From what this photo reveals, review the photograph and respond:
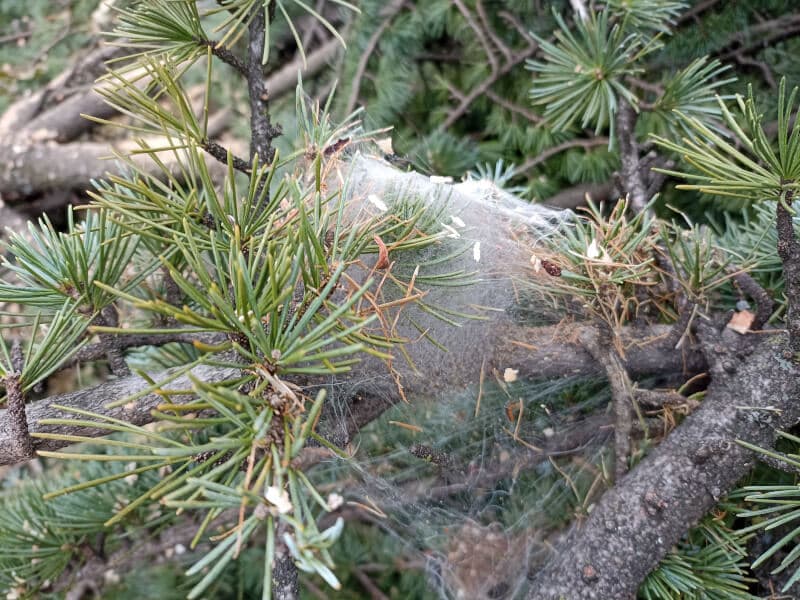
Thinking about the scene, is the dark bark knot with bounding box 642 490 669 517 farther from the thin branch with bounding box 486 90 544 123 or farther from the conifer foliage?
the thin branch with bounding box 486 90 544 123

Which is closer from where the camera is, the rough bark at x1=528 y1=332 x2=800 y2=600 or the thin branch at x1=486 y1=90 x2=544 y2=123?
the rough bark at x1=528 y1=332 x2=800 y2=600

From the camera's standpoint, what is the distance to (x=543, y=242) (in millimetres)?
580

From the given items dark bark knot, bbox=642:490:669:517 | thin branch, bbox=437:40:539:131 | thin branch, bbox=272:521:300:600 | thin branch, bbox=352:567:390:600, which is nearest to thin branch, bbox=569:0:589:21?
thin branch, bbox=437:40:539:131

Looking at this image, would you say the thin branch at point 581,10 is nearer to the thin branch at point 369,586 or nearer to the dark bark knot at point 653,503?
the dark bark knot at point 653,503

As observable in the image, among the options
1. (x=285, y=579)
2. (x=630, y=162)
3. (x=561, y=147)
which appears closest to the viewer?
(x=285, y=579)

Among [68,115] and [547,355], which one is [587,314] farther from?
[68,115]

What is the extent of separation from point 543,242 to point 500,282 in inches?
2.6

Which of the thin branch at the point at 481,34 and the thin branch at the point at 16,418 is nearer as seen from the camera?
the thin branch at the point at 16,418

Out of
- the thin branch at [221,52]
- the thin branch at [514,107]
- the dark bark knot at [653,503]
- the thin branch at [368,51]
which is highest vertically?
the thin branch at [221,52]

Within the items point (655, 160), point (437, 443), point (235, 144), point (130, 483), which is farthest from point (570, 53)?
Answer: point (235, 144)

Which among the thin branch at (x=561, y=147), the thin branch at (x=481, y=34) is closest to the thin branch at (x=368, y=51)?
the thin branch at (x=481, y=34)

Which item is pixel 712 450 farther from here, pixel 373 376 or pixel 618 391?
pixel 373 376

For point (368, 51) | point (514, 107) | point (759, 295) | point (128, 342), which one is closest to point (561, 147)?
point (514, 107)

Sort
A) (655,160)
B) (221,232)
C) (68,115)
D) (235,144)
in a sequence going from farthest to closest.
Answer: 1. (68,115)
2. (235,144)
3. (655,160)
4. (221,232)
